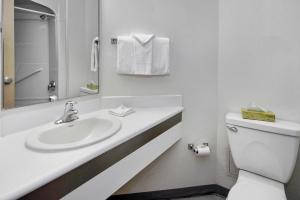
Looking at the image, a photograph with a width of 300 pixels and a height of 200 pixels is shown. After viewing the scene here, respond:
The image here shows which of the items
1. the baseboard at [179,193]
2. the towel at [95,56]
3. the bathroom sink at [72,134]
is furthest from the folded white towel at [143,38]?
the baseboard at [179,193]

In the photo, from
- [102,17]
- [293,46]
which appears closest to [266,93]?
[293,46]

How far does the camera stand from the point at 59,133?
1026 mm

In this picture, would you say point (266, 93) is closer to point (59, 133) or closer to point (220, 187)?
point (220, 187)

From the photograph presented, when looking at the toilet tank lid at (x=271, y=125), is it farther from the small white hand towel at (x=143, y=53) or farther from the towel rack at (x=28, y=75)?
the towel rack at (x=28, y=75)

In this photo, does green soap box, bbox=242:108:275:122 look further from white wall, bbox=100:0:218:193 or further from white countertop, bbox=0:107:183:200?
white countertop, bbox=0:107:183:200

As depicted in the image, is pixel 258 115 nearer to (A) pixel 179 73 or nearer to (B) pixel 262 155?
(B) pixel 262 155

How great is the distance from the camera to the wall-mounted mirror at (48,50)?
95 cm

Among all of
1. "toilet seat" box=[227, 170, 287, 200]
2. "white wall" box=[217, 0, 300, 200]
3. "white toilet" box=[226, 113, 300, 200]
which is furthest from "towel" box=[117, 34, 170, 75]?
"toilet seat" box=[227, 170, 287, 200]

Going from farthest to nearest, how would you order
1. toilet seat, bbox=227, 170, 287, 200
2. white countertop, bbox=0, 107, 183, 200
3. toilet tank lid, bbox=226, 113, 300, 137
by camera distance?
toilet tank lid, bbox=226, 113, 300, 137
toilet seat, bbox=227, 170, 287, 200
white countertop, bbox=0, 107, 183, 200

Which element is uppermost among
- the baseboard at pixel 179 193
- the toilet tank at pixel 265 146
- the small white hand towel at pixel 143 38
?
the small white hand towel at pixel 143 38

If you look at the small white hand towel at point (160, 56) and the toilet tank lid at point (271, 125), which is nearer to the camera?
the toilet tank lid at point (271, 125)

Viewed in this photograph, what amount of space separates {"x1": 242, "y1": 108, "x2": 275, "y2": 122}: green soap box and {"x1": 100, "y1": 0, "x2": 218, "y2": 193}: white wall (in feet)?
1.14

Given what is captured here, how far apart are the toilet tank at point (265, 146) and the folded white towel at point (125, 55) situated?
2.79 feet

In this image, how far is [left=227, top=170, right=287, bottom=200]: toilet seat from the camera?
1093 mm
